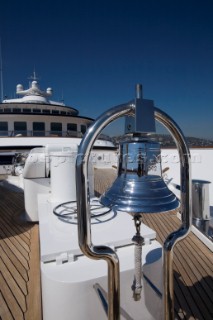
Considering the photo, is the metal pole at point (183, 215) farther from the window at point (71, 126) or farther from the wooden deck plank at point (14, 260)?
the window at point (71, 126)

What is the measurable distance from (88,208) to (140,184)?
220mm

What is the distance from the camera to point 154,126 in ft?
2.43

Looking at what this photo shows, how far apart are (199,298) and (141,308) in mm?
810

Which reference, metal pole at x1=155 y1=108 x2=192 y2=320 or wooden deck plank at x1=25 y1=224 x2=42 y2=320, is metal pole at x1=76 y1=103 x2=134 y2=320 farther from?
wooden deck plank at x1=25 y1=224 x2=42 y2=320

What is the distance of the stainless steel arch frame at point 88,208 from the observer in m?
0.68

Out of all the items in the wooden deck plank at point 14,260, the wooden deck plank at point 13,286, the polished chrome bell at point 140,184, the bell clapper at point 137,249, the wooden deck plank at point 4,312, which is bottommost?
the wooden deck plank at point 4,312

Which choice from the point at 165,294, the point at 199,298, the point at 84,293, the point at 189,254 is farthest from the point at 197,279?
the point at 165,294

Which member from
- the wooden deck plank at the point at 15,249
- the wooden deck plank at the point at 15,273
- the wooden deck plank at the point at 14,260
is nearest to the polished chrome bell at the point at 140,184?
the wooden deck plank at the point at 15,273

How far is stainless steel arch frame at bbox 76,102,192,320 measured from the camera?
0.68m

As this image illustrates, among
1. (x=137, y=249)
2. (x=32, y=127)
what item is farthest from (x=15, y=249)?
(x=32, y=127)

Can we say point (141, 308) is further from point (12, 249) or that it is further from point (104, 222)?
point (12, 249)

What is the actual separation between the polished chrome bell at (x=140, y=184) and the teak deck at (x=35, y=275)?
1399 millimetres

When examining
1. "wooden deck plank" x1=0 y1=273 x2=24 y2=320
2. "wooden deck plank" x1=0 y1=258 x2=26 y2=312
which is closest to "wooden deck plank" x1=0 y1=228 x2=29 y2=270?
"wooden deck plank" x1=0 y1=258 x2=26 y2=312

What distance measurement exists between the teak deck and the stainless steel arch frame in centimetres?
120
